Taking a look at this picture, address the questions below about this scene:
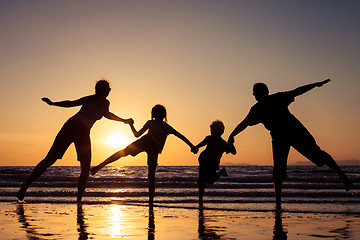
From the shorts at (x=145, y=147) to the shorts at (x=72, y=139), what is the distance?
0.77 m

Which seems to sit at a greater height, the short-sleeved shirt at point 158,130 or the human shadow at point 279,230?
the short-sleeved shirt at point 158,130

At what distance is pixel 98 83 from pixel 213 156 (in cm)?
260

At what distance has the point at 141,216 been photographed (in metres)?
7.58

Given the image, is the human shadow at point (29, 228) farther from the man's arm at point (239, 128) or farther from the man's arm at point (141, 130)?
the man's arm at point (239, 128)

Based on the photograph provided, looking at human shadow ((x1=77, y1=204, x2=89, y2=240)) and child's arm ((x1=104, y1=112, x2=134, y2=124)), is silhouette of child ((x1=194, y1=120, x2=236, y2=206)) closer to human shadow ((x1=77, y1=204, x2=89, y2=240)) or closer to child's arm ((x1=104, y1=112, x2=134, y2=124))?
child's arm ((x1=104, y1=112, x2=134, y2=124))

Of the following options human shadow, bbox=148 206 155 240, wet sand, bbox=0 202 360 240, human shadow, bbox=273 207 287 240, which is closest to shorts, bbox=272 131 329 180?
wet sand, bbox=0 202 360 240

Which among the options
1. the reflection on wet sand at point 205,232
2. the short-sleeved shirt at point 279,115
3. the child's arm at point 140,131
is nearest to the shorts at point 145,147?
the child's arm at point 140,131

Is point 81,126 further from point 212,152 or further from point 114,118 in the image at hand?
point 212,152

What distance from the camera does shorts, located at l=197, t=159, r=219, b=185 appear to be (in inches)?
382

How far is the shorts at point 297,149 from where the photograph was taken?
812 centimetres

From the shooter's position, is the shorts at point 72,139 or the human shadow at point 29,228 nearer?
the human shadow at point 29,228

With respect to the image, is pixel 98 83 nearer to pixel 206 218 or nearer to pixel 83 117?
pixel 83 117

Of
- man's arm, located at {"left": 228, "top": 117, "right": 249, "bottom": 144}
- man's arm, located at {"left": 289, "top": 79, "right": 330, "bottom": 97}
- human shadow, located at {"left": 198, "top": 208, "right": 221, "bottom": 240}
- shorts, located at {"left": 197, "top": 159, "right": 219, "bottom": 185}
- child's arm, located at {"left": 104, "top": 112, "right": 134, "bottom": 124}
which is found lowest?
human shadow, located at {"left": 198, "top": 208, "right": 221, "bottom": 240}

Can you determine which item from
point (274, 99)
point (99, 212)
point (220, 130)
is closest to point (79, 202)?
point (99, 212)
